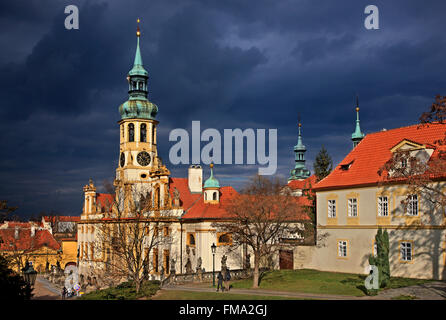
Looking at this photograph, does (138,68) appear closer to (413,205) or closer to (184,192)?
(184,192)

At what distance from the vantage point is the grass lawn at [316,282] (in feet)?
99.9

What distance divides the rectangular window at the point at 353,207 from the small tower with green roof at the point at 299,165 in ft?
212

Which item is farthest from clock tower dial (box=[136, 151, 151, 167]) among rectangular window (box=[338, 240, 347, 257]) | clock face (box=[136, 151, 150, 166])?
rectangular window (box=[338, 240, 347, 257])

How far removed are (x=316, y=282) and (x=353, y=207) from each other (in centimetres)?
782

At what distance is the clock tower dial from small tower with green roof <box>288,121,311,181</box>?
48.3 metres

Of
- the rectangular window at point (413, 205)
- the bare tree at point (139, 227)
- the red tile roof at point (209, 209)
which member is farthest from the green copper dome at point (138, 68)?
the rectangular window at point (413, 205)

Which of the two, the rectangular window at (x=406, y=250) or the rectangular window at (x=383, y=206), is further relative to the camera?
the rectangular window at (x=383, y=206)

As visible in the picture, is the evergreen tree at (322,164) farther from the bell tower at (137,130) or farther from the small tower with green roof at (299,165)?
the small tower with green roof at (299,165)

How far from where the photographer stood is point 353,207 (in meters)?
38.8

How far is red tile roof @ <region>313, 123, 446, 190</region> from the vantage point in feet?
119

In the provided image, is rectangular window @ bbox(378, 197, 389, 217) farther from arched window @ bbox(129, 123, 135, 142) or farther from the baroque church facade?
arched window @ bbox(129, 123, 135, 142)

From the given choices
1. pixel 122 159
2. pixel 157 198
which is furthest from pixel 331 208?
pixel 122 159

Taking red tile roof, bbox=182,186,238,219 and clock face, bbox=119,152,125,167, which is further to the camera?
clock face, bbox=119,152,125,167
